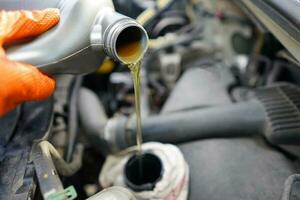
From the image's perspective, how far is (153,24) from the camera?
1.36 metres

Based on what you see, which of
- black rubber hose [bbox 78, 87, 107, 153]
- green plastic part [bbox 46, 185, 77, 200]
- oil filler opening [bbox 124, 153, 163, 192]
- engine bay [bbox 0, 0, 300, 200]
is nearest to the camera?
green plastic part [bbox 46, 185, 77, 200]

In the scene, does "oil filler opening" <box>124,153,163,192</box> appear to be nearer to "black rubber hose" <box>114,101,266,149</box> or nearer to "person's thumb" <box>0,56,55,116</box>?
"black rubber hose" <box>114,101,266,149</box>

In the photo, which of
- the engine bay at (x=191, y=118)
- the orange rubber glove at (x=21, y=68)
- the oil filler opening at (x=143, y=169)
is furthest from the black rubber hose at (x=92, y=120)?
the orange rubber glove at (x=21, y=68)

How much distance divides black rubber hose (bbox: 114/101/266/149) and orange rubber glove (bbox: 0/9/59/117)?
38 centimetres

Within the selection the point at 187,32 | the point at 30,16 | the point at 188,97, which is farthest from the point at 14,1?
the point at 187,32

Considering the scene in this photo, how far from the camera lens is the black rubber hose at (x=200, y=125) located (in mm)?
885

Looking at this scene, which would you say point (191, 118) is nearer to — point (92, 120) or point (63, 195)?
point (92, 120)

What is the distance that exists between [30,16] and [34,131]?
0.27 m

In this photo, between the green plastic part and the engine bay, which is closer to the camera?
the green plastic part

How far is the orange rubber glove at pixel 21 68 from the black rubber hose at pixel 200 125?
38cm

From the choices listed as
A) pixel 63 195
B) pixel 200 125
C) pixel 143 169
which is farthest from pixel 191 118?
pixel 63 195

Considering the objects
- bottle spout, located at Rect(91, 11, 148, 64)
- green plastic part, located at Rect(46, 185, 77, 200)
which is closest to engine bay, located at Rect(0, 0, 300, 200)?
green plastic part, located at Rect(46, 185, 77, 200)

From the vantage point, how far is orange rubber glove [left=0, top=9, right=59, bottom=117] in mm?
551

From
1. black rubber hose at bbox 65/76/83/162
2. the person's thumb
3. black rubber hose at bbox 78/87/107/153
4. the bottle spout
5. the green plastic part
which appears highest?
the bottle spout
